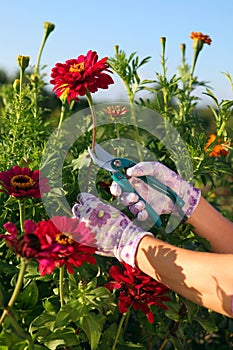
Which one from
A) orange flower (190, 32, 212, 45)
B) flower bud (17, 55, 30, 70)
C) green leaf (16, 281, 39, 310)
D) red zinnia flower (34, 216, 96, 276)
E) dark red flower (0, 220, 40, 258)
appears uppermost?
flower bud (17, 55, 30, 70)

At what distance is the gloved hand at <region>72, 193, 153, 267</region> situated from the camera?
1.16 m

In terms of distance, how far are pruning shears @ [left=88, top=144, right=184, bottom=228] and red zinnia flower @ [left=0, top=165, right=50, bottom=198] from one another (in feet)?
0.47

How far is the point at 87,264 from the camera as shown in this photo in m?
1.35

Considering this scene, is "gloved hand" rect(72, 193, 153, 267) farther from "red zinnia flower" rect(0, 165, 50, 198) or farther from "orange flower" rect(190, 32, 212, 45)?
"orange flower" rect(190, 32, 212, 45)

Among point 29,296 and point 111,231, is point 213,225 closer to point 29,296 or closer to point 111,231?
point 111,231

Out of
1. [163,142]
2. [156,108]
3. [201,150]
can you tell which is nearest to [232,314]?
[201,150]

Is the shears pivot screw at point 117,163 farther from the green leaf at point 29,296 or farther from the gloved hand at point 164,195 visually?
the green leaf at point 29,296

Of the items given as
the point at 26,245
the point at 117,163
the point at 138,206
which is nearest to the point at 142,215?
the point at 138,206

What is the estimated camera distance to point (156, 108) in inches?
75.1

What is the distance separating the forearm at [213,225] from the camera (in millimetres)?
1366

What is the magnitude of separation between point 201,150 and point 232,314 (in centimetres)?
52

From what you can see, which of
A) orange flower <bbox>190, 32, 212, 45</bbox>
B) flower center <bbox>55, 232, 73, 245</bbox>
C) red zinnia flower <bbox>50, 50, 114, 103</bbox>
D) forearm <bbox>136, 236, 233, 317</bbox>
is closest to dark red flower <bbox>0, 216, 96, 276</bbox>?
flower center <bbox>55, 232, 73, 245</bbox>

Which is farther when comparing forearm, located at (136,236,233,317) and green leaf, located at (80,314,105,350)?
green leaf, located at (80,314,105,350)

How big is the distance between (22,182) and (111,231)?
0.20 metres
